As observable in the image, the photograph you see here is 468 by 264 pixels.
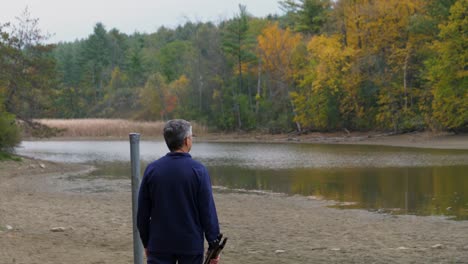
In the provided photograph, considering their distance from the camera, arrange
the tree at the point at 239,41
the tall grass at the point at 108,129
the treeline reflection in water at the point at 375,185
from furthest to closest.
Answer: the tree at the point at 239,41 < the tall grass at the point at 108,129 < the treeline reflection in water at the point at 375,185

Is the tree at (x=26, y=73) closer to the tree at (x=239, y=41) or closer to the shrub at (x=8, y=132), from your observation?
the shrub at (x=8, y=132)

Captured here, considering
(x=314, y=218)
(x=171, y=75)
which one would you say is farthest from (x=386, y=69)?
(x=171, y=75)

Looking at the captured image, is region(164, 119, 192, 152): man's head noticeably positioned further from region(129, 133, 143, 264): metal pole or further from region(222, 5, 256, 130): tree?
region(222, 5, 256, 130): tree

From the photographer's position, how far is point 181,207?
427 cm

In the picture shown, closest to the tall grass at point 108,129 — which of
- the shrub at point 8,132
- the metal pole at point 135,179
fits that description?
the shrub at point 8,132

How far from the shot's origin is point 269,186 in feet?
71.7

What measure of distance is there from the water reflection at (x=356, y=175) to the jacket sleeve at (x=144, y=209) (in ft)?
34.9

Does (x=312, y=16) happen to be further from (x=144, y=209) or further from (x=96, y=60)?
(x=144, y=209)

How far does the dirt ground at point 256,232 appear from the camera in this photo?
27.7 feet

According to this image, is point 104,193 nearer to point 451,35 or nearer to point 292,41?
point 451,35

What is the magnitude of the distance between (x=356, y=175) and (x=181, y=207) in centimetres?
2065

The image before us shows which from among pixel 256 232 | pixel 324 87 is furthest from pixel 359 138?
pixel 256 232

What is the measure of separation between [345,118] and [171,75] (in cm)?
4170

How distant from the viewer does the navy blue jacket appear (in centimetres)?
426
